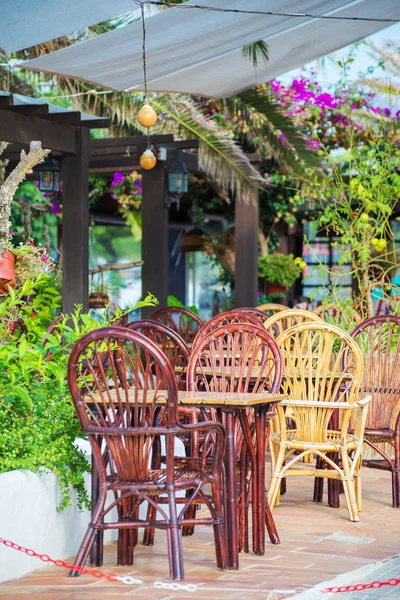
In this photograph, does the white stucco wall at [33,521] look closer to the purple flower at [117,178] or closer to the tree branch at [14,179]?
the tree branch at [14,179]

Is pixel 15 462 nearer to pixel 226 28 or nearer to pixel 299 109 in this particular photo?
pixel 226 28

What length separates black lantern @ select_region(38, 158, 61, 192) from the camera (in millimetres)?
9258

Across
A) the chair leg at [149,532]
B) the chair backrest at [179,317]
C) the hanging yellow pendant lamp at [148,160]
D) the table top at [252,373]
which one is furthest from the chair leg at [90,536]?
the hanging yellow pendant lamp at [148,160]

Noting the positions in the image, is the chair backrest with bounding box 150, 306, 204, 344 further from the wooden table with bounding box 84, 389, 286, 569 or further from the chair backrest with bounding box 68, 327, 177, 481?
the chair backrest with bounding box 68, 327, 177, 481

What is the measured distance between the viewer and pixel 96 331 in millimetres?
3320

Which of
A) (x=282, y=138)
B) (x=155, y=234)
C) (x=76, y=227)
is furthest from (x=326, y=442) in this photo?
(x=282, y=138)

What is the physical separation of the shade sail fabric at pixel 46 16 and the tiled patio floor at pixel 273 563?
332cm

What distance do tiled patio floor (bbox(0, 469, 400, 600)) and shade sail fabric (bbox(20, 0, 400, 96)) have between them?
3.29 meters

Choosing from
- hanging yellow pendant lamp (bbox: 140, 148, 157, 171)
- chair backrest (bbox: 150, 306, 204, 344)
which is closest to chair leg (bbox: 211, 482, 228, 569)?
chair backrest (bbox: 150, 306, 204, 344)

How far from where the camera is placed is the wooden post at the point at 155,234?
9742 mm

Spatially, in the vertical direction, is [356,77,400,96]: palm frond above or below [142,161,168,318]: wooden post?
above

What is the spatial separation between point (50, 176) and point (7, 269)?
17.6 feet

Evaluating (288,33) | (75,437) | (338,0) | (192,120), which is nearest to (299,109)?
(192,120)

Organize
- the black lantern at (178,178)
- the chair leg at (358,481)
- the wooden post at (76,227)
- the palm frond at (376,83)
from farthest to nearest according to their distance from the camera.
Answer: the palm frond at (376,83), the black lantern at (178,178), the wooden post at (76,227), the chair leg at (358,481)
